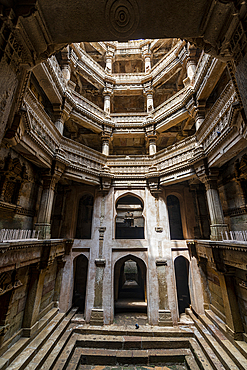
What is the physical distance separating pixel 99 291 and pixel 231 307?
21.0 feet

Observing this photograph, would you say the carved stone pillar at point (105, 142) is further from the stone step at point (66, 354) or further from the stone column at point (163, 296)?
the stone step at point (66, 354)

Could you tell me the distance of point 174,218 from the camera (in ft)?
51.0

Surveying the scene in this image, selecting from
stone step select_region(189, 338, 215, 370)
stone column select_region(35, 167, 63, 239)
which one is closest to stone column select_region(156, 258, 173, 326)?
stone step select_region(189, 338, 215, 370)

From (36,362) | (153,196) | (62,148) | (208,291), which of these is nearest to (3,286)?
(36,362)

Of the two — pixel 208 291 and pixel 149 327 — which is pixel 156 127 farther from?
pixel 149 327

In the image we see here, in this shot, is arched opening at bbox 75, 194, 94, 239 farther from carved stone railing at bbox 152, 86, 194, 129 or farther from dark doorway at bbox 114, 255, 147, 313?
carved stone railing at bbox 152, 86, 194, 129

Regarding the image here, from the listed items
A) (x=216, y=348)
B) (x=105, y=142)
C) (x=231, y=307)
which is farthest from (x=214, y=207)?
(x=105, y=142)

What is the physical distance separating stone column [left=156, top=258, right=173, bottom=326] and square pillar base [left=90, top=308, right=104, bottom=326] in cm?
310

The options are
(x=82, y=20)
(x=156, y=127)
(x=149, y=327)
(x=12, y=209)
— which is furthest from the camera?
(x=156, y=127)

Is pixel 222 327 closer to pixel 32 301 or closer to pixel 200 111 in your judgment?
pixel 32 301

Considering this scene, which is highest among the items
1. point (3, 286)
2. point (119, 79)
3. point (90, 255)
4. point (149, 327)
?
point (119, 79)

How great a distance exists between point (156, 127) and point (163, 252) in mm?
8850

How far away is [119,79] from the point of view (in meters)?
15.5

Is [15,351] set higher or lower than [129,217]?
lower
